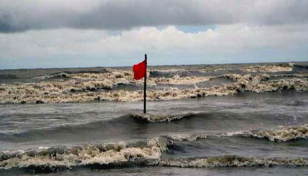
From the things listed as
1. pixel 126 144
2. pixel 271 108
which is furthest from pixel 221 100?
pixel 126 144

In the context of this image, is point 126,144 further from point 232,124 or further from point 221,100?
point 221,100

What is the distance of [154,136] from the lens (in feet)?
50.8

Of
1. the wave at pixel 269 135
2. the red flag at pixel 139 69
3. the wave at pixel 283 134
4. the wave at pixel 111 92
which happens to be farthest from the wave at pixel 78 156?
the wave at pixel 111 92

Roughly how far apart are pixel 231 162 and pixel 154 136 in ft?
15.1

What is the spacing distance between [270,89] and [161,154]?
23.6 metres

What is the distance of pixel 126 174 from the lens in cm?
1036

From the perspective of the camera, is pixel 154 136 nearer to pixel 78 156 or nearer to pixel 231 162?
pixel 78 156

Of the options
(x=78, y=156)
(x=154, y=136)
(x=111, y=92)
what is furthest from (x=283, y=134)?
(x=111, y=92)

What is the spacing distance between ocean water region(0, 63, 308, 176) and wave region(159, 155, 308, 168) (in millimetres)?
Answer: 27

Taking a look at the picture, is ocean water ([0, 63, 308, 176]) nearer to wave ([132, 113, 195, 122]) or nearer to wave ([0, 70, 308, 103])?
wave ([132, 113, 195, 122])

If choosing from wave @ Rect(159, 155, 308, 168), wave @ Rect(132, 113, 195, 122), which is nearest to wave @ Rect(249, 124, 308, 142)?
wave @ Rect(159, 155, 308, 168)

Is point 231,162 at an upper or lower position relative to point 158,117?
lower

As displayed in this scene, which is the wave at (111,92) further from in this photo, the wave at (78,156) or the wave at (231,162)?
the wave at (231,162)

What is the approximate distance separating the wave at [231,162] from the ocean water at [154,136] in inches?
1.1
